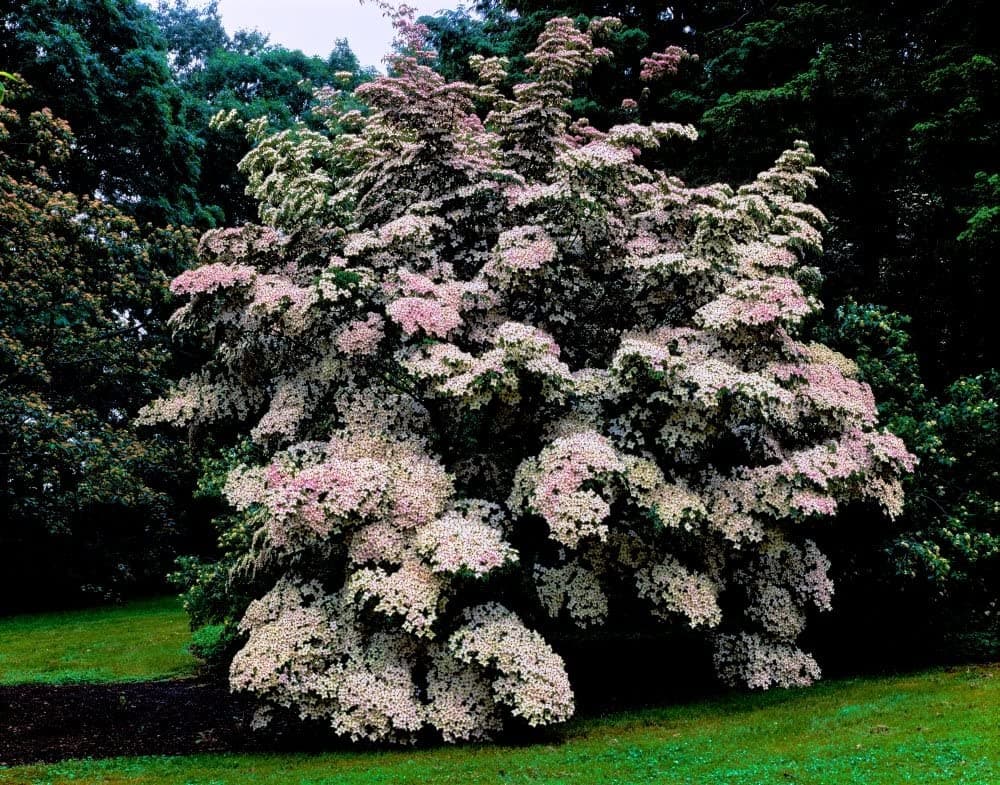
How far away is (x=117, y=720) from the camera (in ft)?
36.0

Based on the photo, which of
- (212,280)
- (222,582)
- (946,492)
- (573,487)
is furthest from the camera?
(222,582)

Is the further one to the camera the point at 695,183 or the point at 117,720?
the point at 695,183

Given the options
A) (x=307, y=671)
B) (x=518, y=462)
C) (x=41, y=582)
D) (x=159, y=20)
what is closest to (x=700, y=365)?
(x=518, y=462)

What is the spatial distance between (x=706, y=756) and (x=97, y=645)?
1327 centimetres

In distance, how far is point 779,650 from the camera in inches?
412

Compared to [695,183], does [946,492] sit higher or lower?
lower

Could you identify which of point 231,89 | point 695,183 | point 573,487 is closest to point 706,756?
point 573,487

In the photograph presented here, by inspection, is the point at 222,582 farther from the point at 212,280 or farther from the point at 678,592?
the point at 678,592

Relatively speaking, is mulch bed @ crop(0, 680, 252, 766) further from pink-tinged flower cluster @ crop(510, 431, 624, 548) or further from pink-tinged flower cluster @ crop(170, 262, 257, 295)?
pink-tinged flower cluster @ crop(170, 262, 257, 295)

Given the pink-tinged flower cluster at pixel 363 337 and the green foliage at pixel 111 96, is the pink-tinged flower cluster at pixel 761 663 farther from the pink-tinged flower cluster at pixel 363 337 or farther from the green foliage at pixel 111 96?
the green foliage at pixel 111 96

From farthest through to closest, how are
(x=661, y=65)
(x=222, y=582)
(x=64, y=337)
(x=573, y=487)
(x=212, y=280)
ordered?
(x=64, y=337) → (x=222, y=582) → (x=661, y=65) → (x=212, y=280) → (x=573, y=487)

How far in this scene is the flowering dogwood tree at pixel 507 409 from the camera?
29.2ft

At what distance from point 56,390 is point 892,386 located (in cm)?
1428

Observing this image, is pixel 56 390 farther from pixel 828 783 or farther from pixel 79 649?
pixel 828 783
